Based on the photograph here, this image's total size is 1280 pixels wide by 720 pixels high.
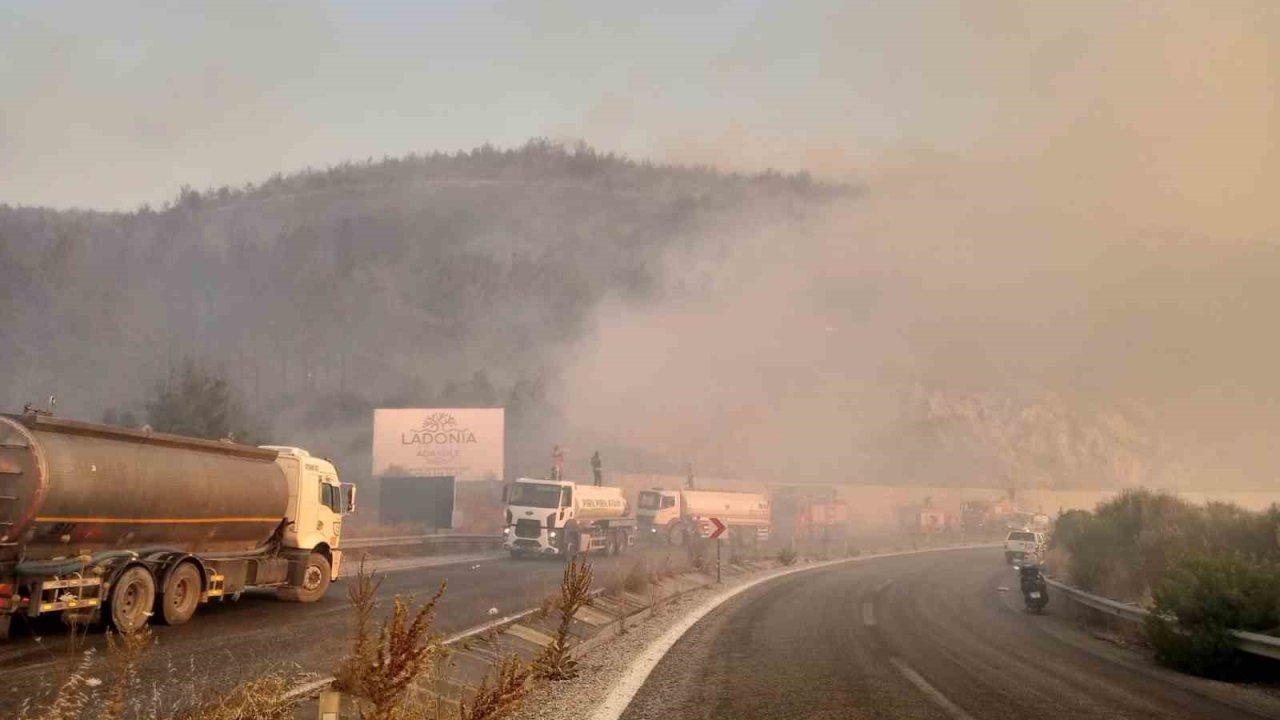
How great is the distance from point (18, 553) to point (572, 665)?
8098mm

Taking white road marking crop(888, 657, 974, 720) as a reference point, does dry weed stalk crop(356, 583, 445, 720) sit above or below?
above

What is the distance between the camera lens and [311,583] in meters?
19.0

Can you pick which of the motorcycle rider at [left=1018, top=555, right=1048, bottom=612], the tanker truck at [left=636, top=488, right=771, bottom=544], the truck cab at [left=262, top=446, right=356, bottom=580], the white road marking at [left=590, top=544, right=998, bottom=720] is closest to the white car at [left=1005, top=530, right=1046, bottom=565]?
the tanker truck at [left=636, top=488, right=771, bottom=544]

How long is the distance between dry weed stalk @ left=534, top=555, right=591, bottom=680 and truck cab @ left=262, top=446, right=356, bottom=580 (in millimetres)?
9758

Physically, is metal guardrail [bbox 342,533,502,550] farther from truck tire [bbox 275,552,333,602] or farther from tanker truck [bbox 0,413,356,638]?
tanker truck [bbox 0,413,356,638]

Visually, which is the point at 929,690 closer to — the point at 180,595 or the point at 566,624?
the point at 566,624

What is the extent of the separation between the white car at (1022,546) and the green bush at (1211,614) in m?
34.2

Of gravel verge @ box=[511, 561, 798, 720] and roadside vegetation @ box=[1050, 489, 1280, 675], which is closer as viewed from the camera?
gravel verge @ box=[511, 561, 798, 720]

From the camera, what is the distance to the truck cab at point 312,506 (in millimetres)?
18953

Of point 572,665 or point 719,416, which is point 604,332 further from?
point 572,665

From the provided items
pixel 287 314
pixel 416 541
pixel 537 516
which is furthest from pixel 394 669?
pixel 287 314

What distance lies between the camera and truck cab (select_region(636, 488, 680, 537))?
53.4 meters

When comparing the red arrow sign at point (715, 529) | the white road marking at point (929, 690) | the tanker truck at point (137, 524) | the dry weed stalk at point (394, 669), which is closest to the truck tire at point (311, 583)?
the tanker truck at point (137, 524)

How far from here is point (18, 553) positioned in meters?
12.7
